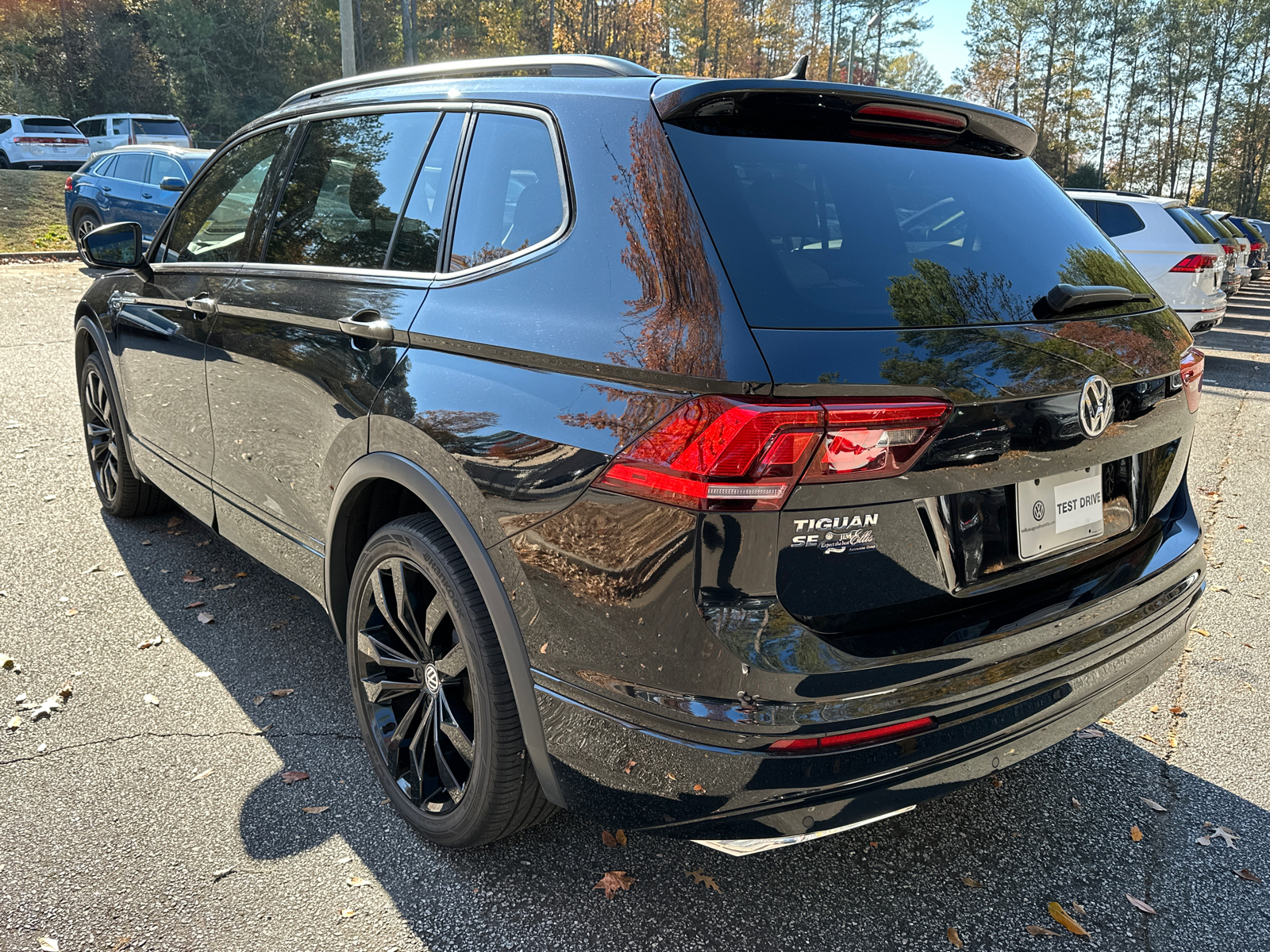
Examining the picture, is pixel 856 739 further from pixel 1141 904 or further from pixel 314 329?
pixel 314 329

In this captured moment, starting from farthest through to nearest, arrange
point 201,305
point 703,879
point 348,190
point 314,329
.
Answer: point 201,305 → point 348,190 → point 314,329 → point 703,879

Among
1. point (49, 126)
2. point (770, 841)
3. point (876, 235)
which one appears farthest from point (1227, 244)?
point (49, 126)

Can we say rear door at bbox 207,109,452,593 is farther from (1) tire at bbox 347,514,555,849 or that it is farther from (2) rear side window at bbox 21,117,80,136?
(2) rear side window at bbox 21,117,80,136

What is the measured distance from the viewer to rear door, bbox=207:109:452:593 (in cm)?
260

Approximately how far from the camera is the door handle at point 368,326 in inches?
98.4

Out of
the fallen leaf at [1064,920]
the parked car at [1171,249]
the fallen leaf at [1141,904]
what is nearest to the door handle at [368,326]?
the fallen leaf at [1064,920]

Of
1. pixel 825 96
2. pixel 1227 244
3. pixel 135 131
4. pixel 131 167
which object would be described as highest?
pixel 135 131

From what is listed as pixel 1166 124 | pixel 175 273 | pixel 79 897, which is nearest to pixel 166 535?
pixel 175 273

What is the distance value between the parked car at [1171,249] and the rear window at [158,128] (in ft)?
75.7

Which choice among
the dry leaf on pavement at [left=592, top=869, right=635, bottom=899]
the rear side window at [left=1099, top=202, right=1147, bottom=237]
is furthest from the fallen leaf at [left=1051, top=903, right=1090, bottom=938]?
the rear side window at [left=1099, top=202, right=1147, bottom=237]

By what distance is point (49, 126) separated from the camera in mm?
29984

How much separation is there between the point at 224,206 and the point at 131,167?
13.0m

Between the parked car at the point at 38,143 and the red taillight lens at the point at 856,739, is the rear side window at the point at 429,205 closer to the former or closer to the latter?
the red taillight lens at the point at 856,739

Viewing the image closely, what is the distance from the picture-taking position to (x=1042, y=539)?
211cm
